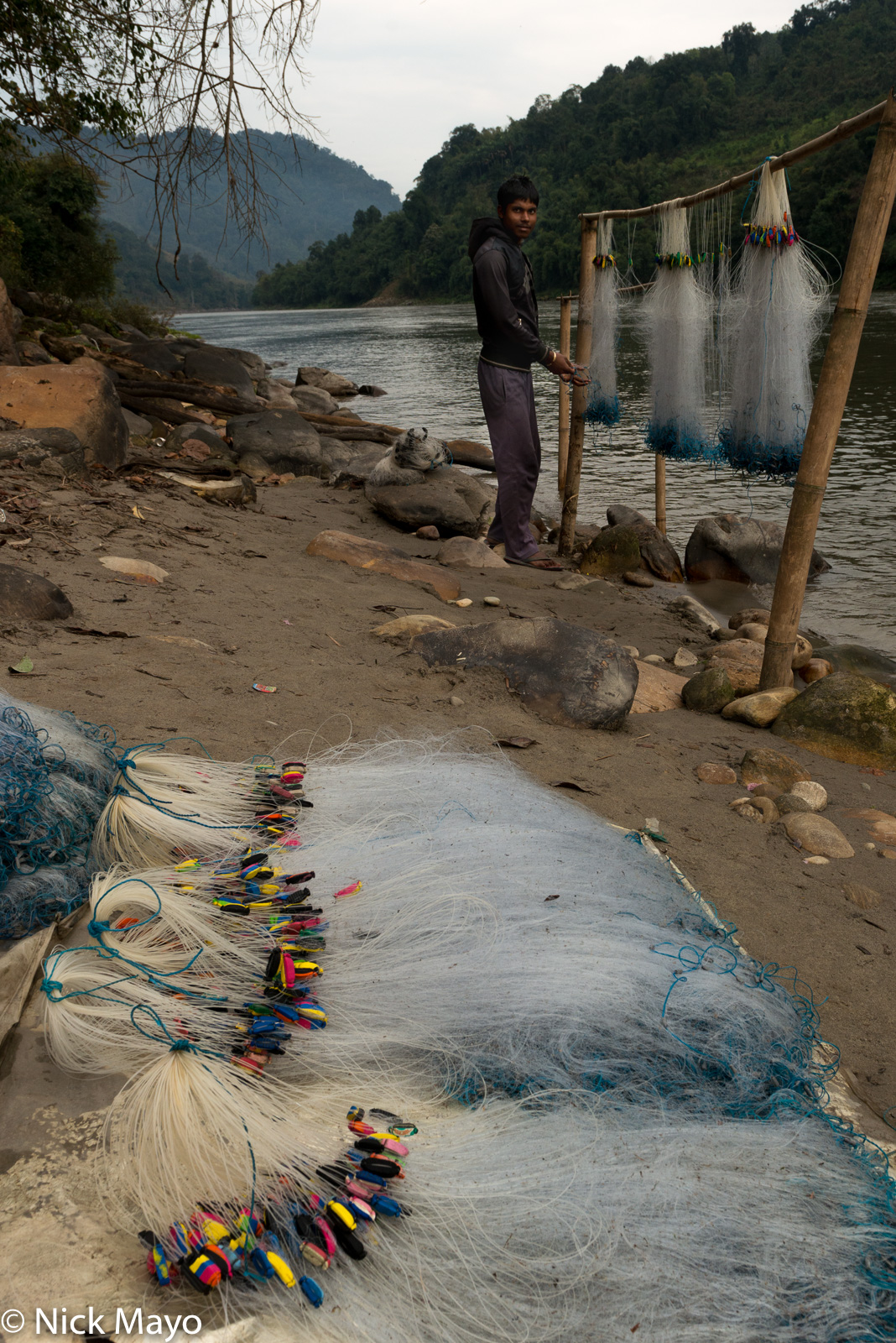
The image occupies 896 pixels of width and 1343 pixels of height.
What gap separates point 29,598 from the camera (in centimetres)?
391

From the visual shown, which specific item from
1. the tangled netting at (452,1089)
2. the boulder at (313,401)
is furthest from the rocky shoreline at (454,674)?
the boulder at (313,401)

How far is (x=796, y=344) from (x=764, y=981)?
13.7 ft

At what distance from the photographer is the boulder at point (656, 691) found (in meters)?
4.52

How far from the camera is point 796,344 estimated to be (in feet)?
16.5

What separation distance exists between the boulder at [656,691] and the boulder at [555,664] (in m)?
0.39

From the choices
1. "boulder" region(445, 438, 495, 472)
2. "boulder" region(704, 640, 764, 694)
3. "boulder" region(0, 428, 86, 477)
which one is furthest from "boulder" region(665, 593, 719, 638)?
"boulder" region(445, 438, 495, 472)

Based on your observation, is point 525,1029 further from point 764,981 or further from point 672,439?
point 672,439

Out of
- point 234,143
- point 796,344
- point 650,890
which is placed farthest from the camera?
point 796,344

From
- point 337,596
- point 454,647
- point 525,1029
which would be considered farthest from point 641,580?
point 525,1029

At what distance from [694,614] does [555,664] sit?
3271mm

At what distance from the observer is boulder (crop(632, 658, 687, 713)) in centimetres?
452

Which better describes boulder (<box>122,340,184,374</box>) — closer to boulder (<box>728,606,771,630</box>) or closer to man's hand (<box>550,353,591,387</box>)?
man's hand (<box>550,353,591,387</box>)

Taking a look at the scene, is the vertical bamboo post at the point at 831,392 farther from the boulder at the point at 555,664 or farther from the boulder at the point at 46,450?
the boulder at the point at 46,450

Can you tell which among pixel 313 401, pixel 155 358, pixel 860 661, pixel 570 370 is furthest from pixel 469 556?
pixel 313 401
